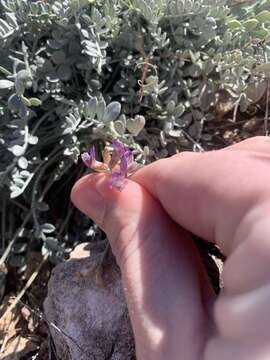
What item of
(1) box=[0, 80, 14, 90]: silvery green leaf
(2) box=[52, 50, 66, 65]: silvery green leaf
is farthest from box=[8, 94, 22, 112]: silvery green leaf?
(2) box=[52, 50, 66, 65]: silvery green leaf

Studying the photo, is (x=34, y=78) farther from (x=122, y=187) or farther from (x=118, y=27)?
(x=122, y=187)

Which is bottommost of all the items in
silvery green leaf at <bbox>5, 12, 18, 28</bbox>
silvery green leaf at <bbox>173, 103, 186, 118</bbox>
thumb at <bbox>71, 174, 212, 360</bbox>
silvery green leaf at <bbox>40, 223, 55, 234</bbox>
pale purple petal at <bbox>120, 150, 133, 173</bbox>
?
silvery green leaf at <bbox>40, 223, 55, 234</bbox>

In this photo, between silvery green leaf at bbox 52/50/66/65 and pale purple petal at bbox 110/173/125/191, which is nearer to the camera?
pale purple petal at bbox 110/173/125/191

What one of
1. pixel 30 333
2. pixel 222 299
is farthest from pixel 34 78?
pixel 222 299

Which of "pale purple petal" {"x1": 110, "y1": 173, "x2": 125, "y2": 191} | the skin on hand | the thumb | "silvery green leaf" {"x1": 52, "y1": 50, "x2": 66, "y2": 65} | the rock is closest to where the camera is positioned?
the skin on hand

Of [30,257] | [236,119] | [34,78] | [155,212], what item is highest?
[34,78]

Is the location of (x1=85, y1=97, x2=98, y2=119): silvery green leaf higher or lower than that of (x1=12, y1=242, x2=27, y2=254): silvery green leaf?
higher

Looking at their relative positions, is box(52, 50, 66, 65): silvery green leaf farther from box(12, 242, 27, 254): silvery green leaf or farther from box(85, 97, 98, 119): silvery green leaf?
box(12, 242, 27, 254): silvery green leaf

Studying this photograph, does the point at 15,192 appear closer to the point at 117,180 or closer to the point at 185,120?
the point at 117,180
